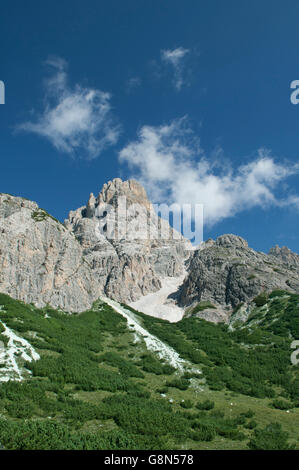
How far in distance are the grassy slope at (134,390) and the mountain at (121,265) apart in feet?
29.9

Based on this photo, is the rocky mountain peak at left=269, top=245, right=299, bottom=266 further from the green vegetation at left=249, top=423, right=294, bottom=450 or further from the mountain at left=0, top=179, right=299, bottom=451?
the green vegetation at left=249, top=423, right=294, bottom=450

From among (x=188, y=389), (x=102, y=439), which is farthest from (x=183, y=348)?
(x=102, y=439)

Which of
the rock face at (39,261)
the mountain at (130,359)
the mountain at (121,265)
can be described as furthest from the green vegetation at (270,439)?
the mountain at (121,265)

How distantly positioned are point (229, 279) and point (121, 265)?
6740 centimetres

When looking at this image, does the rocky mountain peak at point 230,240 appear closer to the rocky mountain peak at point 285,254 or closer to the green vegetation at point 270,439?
the rocky mountain peak at point 285,254

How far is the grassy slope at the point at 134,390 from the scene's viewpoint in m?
12.6

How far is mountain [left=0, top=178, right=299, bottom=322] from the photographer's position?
5403 centimetres

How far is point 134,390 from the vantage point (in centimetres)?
2056

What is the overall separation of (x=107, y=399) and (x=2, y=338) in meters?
11.1

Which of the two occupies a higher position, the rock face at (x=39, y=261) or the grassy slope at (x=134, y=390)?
the rock face at (x=39, y=261)

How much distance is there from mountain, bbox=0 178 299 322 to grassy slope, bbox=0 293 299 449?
9.12 meters

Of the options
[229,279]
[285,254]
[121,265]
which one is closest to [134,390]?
[229,279]

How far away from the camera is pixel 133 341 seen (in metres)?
39.0
